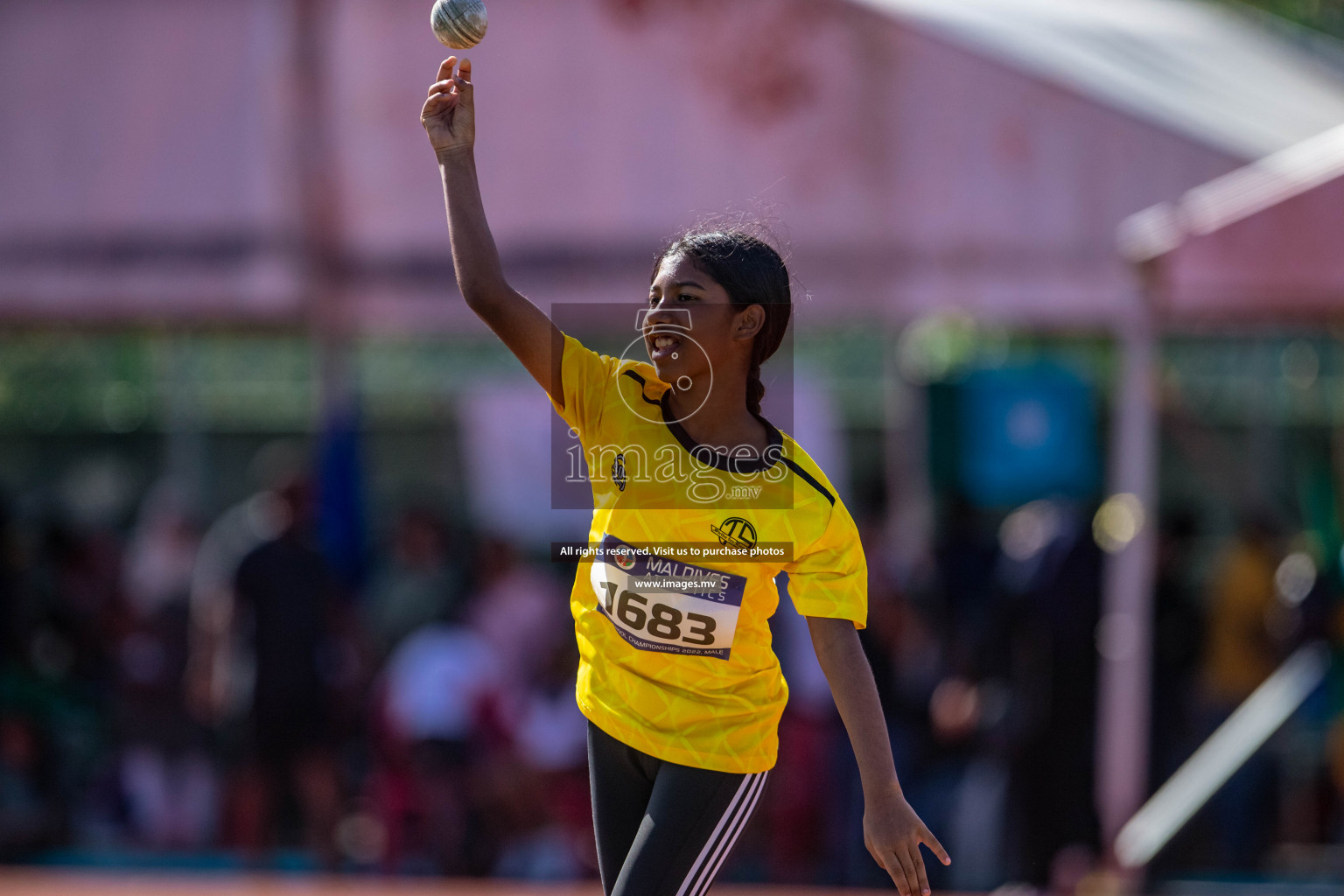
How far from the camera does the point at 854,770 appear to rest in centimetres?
716

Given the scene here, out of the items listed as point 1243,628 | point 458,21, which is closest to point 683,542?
point 458,21

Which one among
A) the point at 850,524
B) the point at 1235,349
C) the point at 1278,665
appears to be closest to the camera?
the point at 850,524

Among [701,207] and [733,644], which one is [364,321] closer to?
[701,207]

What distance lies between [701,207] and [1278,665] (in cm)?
365

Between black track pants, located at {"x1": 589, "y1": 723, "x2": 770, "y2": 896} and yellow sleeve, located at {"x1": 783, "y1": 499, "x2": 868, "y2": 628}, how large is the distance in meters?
0.37

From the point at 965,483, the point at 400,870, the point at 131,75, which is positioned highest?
the point at 131,75

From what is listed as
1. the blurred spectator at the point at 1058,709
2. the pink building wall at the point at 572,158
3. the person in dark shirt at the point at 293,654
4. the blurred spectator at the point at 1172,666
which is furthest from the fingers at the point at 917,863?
the person in dark shirt at the point at 293,654

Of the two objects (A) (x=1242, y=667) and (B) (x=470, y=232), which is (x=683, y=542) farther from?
(A) (x=1242, y=667)

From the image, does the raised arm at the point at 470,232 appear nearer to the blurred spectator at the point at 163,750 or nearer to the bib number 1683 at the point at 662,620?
the bib number 1683 at the point at 662,620

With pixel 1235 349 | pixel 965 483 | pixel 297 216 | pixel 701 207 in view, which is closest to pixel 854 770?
pixel 965 483

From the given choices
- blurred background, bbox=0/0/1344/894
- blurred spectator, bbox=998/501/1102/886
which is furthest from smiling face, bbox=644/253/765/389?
blurred spectator, bbox=998/501/1102/886

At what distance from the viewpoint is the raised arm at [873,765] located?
2521mm

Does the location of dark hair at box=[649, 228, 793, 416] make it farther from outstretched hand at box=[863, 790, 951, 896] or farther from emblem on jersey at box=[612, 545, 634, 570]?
outstretched hand at box=[863, 790, 951, 896]

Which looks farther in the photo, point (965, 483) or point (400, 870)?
point (965, 483)
